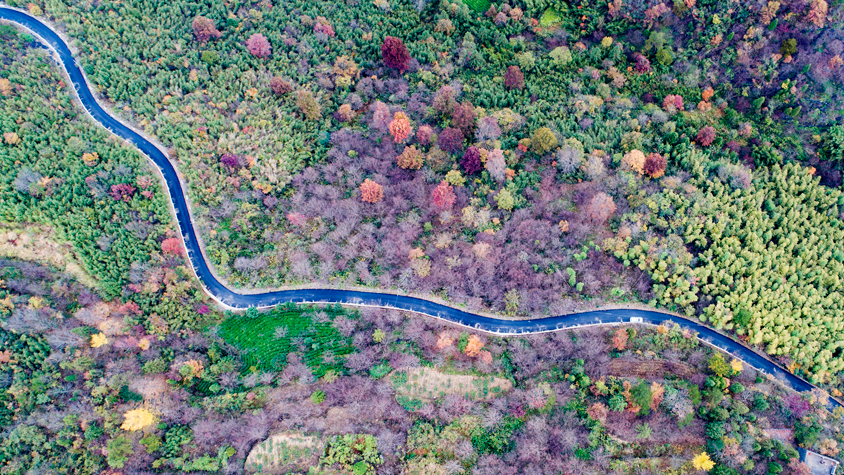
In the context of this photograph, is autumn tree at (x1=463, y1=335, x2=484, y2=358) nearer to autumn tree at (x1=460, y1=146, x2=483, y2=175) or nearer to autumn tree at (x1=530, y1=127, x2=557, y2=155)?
autumn tree at (x1=460, y1=146, x2=483, y2=175)

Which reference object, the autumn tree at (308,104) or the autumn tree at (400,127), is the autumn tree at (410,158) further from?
the autumn tree at (308,104)

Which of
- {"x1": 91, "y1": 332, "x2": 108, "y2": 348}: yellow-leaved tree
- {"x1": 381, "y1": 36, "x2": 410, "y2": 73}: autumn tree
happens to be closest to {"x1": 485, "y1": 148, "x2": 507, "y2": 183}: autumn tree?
{"x1": 381, "y1": 36, "x2": 410, "y2": 73}: autumn tree

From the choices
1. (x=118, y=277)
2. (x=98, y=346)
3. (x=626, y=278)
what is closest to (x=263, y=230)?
(x=118, y=277)

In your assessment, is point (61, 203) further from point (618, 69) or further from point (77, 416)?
point (618, 69)

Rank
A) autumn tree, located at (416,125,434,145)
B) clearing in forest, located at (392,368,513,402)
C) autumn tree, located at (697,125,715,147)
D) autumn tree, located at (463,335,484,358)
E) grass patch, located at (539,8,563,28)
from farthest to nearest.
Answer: grass patch, located at (539,8,563,28) < autumn tree, located at (416,125,434,145) < autumn tree, located at (697,125,715,147) < clearing in forest, located at (392,368,513,402) < autumn tree, located at (463,335,484,358)

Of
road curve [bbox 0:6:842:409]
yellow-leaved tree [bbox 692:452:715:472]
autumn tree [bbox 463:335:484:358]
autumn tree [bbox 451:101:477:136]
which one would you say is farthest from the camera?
autumn tree [bbox 451:101:477:136]

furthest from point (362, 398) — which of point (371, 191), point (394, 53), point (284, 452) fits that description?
point (394, 53)
